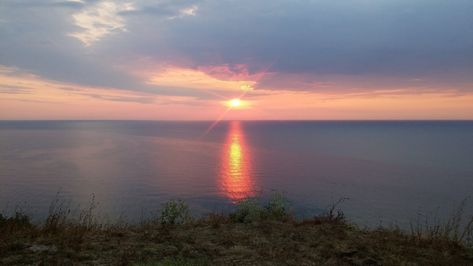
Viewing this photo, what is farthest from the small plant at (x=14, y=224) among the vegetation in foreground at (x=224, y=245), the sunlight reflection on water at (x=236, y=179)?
the sunlight reflection on water at (x=236, y=179)

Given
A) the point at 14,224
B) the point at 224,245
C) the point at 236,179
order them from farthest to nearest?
the point at 236,179 → the point at 14,224 → the point at 224,245

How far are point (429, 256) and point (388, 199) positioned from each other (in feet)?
198

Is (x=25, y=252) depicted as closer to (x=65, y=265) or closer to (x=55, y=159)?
(x=65, y=265)

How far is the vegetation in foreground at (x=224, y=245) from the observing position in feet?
28.7

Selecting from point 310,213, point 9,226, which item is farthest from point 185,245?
point 310,213

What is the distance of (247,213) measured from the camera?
13781 millimetres

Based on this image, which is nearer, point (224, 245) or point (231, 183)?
point (224, 245)

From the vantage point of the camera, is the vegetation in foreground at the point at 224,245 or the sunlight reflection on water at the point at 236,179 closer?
the vegetation in foreground at the point at 224,245

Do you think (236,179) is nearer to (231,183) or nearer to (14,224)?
(231,183)

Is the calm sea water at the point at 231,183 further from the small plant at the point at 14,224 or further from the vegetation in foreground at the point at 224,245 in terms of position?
the vegetation in foreground at the point at 224,245

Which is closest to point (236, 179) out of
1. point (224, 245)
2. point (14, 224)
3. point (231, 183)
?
point (231, 183)

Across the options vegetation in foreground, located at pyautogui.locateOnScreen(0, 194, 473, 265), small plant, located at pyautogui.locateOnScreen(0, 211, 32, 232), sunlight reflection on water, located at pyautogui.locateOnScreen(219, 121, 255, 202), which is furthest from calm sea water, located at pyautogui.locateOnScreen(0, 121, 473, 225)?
vegetation in foreground, located at pyautogui.locateOnScreen(0, 194, 473, 265)

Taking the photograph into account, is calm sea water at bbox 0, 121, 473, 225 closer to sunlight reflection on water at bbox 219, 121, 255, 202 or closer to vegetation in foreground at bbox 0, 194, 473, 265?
sunlight reflection on water at bbox 219, 121, 255, 202

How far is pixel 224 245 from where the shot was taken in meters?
10.1
